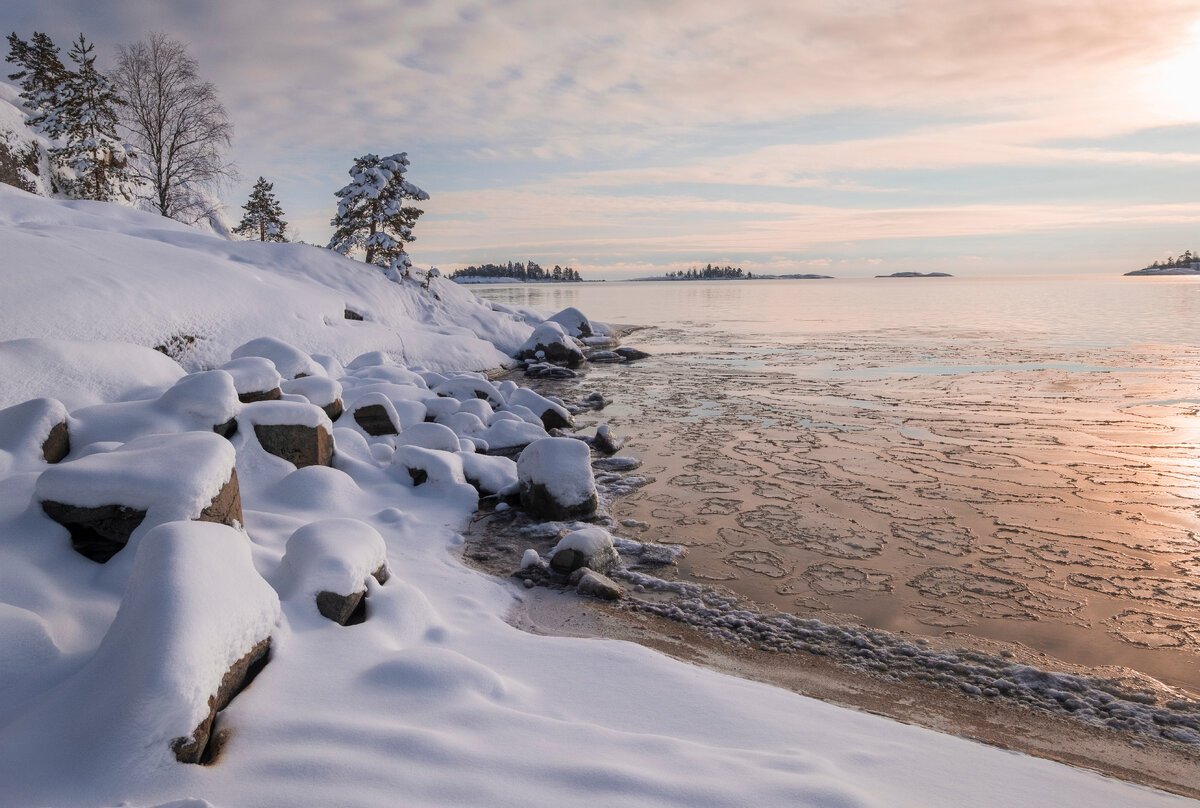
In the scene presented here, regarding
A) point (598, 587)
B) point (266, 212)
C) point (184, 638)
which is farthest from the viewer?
point (266, 212)

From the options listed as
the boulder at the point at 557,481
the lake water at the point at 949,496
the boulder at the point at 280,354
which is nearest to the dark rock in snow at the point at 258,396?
the boulder at the point at 280,354

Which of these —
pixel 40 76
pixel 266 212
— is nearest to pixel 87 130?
pixel 40 76

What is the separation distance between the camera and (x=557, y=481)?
7590mm

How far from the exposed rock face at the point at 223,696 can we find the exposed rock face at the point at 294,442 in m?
3.82

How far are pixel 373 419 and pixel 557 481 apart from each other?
11.3 feet

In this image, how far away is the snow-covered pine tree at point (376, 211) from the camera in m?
25.2

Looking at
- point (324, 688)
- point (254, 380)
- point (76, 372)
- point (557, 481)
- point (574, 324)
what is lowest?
point (557, 481)

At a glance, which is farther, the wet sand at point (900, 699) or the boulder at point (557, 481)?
the boulder at point (557, 481)

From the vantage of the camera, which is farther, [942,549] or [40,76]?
[40,76]

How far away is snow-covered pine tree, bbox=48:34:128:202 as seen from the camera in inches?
997

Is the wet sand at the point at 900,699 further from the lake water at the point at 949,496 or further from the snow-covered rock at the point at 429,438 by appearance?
the snow-covered rock at the point at 429,438

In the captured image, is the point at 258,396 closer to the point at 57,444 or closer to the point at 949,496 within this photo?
the point at 57,444

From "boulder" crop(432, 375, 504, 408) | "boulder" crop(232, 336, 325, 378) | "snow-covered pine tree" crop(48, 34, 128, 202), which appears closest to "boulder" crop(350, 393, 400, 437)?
"boulder" crop(232, 336, 325, 378)

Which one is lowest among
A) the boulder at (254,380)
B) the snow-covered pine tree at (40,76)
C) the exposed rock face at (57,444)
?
the exposed rock face at (57,444)
